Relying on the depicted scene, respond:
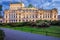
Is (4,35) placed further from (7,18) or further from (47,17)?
(47,17)

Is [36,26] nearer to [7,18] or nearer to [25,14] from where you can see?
[25,14]

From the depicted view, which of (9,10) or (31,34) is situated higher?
(9,10)

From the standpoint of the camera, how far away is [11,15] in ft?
14.0

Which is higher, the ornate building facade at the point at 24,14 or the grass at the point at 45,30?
the ornate building facade at the point at 24,14

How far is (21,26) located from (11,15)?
12.2 inches

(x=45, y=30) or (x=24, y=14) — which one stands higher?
(x=24, y=14)

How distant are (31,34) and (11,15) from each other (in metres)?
0.58

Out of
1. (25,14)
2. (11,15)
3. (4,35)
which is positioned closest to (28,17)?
(25,14)

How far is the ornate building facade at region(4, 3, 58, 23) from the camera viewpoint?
421 cm

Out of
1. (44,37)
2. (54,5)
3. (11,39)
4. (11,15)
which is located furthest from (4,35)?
(54,5)

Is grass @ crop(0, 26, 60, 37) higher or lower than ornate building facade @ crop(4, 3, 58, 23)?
lower

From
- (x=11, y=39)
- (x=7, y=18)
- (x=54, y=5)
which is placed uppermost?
(x=54, y=5)

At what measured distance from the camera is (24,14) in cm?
424

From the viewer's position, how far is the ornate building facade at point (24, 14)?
13.8 feet
